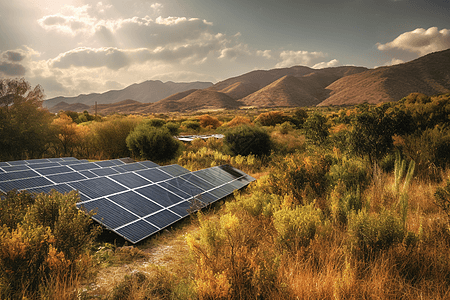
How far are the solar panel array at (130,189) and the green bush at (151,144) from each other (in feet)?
23.1

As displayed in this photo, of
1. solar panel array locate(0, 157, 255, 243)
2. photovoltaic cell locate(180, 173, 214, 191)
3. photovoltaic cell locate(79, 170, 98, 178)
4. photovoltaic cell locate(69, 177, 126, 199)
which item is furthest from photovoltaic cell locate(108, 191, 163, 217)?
photovoltaic cell locate(180, 173, 214, 191)

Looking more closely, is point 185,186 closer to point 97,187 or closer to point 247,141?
point 97,187

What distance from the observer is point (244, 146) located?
17875 millimetres

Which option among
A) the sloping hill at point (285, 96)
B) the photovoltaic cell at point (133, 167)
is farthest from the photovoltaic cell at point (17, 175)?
the sloping hill at point (285, 96)

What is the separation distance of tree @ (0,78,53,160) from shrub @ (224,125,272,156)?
508 inches

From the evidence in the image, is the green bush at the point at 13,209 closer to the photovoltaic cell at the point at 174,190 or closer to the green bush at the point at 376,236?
the photovoltaic cell at the point at 174,190

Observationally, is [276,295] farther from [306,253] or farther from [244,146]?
[244,146]

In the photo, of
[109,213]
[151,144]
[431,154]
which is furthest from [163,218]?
[151,144]

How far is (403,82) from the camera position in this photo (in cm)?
9231

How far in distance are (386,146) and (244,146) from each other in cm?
916

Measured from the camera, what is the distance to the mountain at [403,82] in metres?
87.1

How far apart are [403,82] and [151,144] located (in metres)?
107

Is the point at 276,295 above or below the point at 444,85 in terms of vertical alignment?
below

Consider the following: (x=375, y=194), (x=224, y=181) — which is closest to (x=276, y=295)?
(x=375, y=194)
